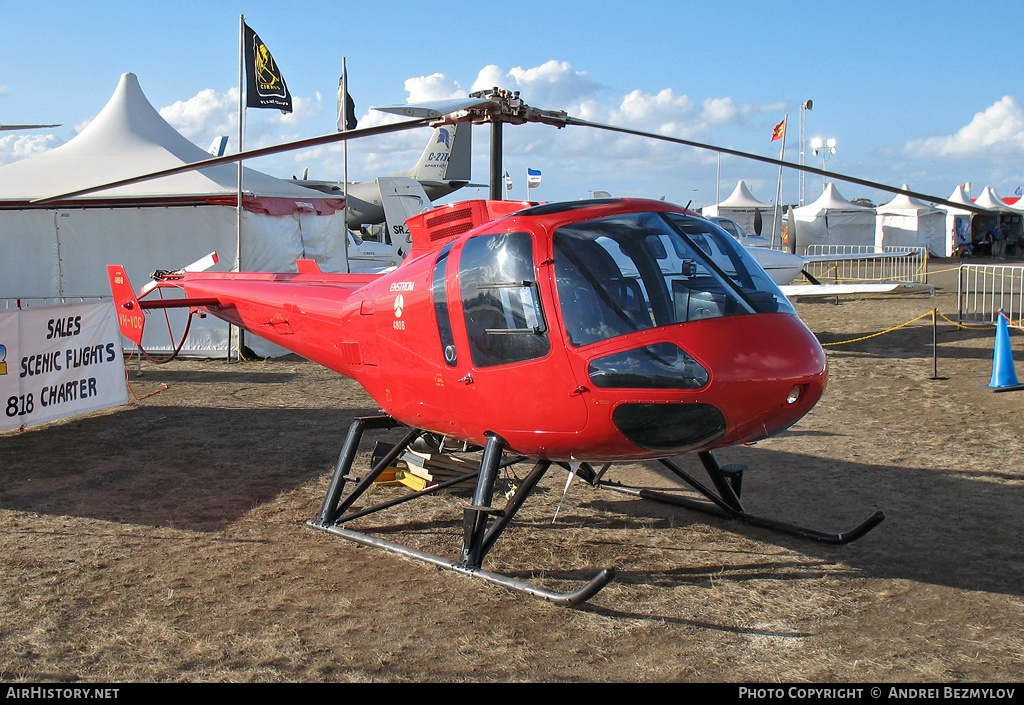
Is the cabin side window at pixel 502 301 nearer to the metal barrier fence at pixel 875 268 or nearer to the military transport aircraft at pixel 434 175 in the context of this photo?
the metal barrier fence at pixel 875 268

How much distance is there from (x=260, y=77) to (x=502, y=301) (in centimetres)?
1123

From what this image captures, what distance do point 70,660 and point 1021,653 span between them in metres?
4.93

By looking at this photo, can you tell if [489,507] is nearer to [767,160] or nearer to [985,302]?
[767,160]

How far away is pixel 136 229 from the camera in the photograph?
15.4m

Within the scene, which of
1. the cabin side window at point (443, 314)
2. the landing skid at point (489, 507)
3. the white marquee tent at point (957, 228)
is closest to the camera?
the landing skid at point (489, 507)

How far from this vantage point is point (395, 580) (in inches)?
207

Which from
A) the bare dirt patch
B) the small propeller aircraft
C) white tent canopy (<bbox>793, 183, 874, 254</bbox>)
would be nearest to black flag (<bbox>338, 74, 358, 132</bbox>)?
the bare dirt patch

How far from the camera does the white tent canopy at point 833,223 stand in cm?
4366

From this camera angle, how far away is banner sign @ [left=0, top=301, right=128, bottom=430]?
8977 millimetres

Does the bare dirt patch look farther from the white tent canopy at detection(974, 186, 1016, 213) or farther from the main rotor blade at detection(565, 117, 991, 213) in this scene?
the white tent canopy at detection(974, 186, 1016, 213)

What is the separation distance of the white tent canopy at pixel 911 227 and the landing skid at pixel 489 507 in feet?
137

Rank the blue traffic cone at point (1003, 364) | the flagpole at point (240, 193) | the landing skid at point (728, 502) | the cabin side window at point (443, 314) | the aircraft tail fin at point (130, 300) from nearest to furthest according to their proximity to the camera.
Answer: the cabin side window at point (443, 314)
the landing skid at point (728, 502)
the aircraft tail fin at point (130, 300)
the blue traffic cone at point (1003, 364)
the flagpole at point (240, 193)

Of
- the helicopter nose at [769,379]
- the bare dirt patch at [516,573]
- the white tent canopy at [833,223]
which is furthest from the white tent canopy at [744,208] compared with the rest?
the helicopter nose at [769,379]
